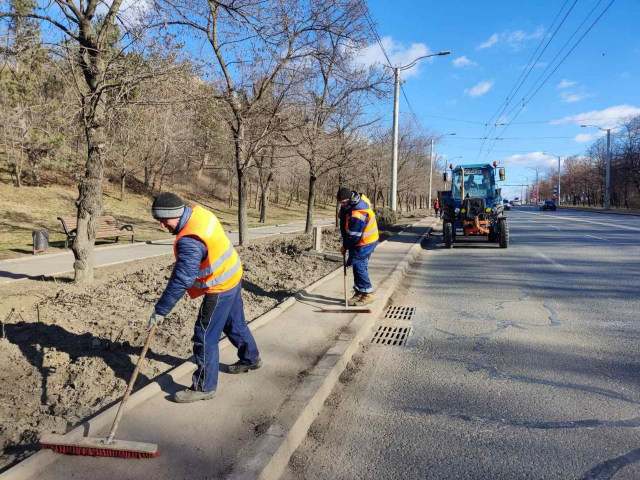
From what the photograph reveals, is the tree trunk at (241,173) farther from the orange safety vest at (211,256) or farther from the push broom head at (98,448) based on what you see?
the push broom head at (98,448)

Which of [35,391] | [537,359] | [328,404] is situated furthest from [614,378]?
[35,391]

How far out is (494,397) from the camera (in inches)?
154

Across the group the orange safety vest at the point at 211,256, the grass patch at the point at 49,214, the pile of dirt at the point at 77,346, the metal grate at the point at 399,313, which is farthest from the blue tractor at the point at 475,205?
the orange safety vest at the point at 211,256

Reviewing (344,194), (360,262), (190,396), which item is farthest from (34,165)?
(190,396)

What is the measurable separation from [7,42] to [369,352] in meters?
6.10

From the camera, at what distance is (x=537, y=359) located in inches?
188

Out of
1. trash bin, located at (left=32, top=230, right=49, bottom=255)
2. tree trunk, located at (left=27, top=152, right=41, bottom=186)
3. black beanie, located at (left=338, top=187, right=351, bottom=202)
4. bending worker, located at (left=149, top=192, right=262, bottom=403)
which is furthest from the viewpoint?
tree trunk, located at (left=27, top=152, right=41, bottom=186)

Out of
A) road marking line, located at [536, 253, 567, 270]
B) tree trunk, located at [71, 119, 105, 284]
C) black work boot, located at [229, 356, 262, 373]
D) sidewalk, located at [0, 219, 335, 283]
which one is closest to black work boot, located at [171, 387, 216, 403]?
black work boot, located at [229, 356, 262, 373]

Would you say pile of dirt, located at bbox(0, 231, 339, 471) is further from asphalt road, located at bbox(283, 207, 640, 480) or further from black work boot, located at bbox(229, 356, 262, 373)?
asphalt road, located at bbox(283, 207, 640, 480)

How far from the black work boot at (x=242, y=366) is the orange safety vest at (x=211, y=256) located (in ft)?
2.85

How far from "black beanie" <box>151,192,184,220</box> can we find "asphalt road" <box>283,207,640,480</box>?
1.90 m

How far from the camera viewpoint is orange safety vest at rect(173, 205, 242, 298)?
3.50 m

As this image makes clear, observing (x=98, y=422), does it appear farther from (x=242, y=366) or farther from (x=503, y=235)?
(x=503, y=235)

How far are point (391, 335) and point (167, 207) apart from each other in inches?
135
